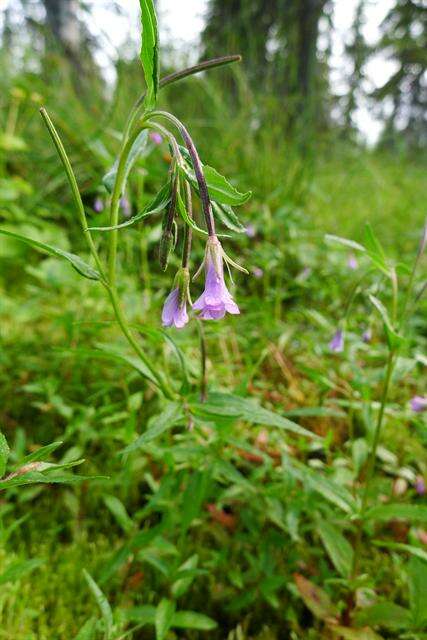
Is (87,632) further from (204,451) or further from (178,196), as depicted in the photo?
(178,196)

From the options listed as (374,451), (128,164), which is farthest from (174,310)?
(374,451)

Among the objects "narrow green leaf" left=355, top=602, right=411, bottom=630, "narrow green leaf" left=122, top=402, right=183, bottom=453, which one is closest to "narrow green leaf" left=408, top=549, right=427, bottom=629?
"narrow green leaf" left=355, top=602, right=411, bottom=630

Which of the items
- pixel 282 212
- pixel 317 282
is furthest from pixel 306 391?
pixel 282 212

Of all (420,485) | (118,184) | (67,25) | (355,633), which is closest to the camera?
(118,184)

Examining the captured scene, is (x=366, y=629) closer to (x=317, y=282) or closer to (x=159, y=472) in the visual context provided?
(x=159, y=472)

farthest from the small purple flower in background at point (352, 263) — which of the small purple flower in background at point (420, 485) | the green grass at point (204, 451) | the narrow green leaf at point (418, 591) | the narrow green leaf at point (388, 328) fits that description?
the narrow green leaf at point (418, 591)

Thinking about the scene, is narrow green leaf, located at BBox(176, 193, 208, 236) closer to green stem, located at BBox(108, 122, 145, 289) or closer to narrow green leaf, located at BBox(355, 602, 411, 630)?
green stem, located at BBox(108, 122, 145, 289)
